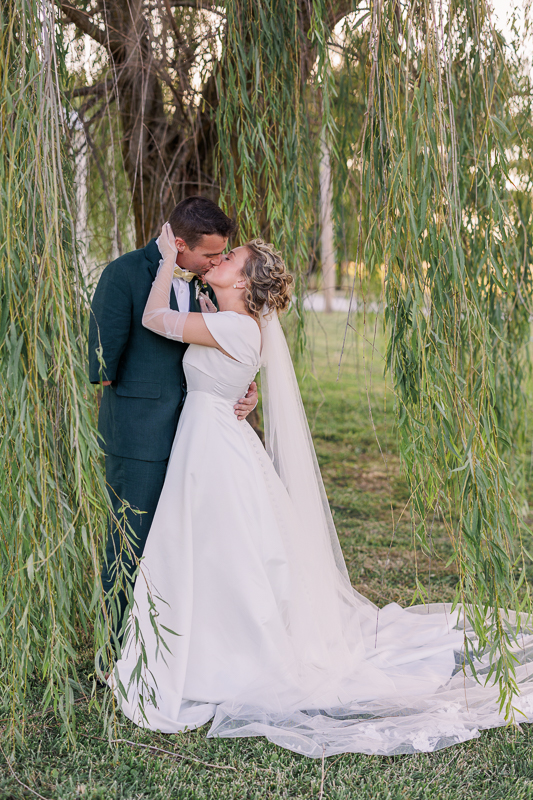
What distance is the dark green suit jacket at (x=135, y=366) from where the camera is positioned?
2.37m

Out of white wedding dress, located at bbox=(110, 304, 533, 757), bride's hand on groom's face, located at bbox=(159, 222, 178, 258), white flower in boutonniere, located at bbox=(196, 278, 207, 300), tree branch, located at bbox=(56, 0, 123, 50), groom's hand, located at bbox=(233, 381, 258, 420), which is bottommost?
white wedding dress, located at bbox=(110, 304, 533, 757)

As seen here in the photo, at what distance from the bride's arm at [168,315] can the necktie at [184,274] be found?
10 cm

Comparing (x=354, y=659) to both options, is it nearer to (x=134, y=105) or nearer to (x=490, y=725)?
(x=490, y=725)

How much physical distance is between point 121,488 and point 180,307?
2.25 ft

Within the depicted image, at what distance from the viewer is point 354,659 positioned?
2.51 metres

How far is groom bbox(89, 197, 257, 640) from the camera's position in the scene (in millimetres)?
2363

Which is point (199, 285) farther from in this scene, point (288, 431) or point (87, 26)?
point (87, 26)

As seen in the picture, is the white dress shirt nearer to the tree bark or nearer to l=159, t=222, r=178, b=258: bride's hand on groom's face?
l=159, t=222, r=178, b=258: bride's hand on groom's face

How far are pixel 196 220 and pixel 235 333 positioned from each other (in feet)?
1.32

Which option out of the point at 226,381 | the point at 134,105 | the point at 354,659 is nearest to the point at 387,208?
the point at 226,381

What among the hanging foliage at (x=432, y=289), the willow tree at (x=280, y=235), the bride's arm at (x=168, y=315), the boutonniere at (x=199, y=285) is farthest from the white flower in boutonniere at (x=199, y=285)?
the hanging foliage at (x=432, y=289)

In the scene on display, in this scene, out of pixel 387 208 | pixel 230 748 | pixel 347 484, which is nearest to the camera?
pixel 387 208

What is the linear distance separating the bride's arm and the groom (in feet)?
0.20

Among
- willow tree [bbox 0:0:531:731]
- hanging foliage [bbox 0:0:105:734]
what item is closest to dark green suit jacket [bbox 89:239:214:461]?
willow tree [bbox 0:0:531:731]
